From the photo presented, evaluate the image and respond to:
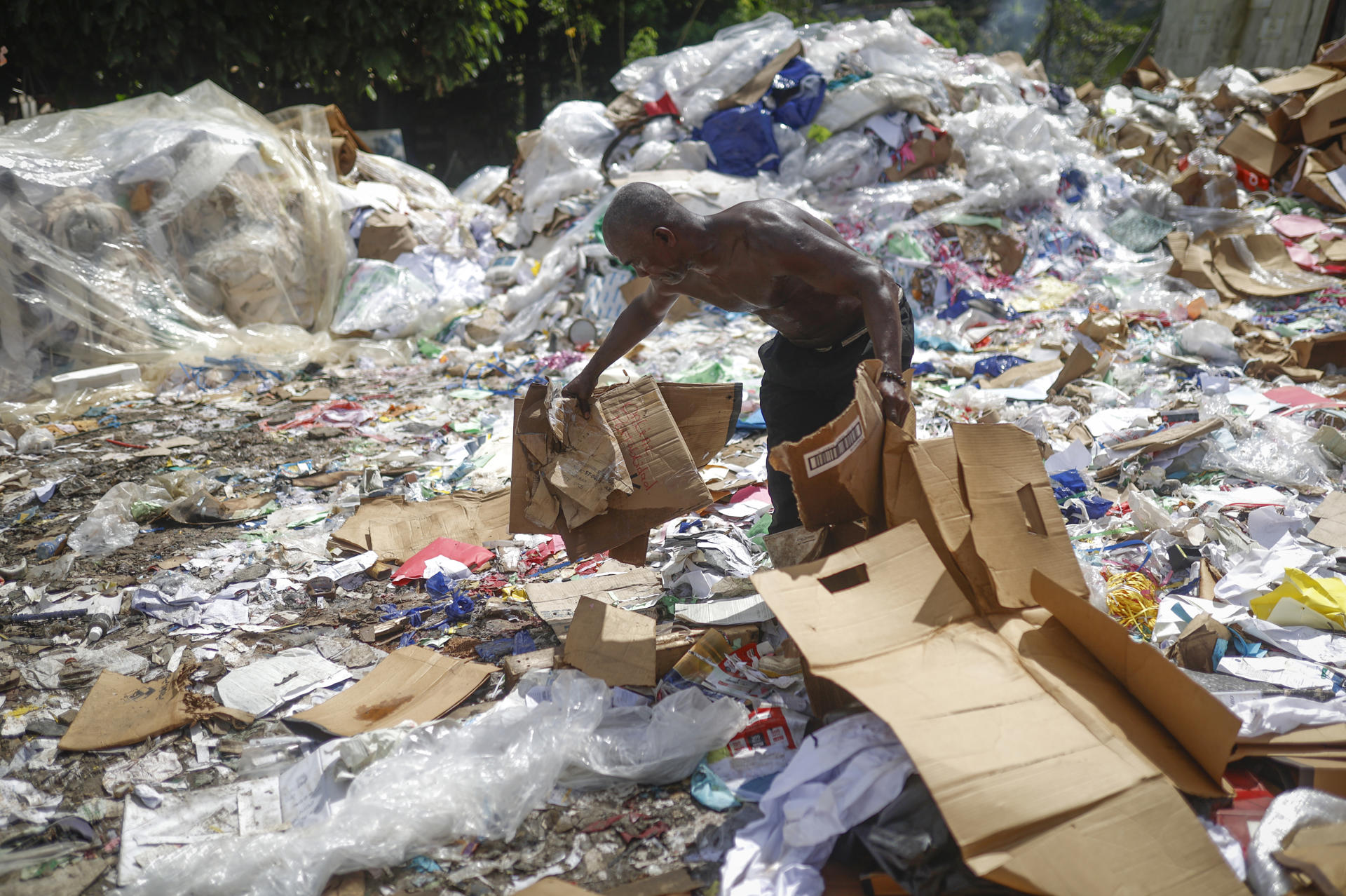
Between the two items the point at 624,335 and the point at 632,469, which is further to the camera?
the point at 624,335

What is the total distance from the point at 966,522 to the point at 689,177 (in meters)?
5.56

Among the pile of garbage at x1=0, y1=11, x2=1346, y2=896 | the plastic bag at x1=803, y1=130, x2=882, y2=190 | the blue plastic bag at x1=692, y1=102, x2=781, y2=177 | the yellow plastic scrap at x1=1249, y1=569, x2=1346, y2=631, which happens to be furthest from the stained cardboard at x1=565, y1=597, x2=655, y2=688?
the blue plastic bag at x1=692, y1=102, x2=781, y2=177

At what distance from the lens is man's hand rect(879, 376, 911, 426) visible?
2.02m

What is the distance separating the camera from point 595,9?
13516 millimetres

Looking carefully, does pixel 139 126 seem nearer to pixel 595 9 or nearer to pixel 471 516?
pixel 471 516

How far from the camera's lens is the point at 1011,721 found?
63.3 inches

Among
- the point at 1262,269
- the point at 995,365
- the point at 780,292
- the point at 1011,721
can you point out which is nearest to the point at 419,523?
the point at 780,292

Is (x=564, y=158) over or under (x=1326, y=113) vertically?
under

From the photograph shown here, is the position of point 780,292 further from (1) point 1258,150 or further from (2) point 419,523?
(1) point 1258,150

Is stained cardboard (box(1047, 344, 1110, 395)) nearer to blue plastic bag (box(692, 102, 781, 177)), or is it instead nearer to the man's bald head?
the man's bald head

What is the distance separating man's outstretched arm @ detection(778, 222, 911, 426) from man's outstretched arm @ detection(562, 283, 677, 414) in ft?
1.52

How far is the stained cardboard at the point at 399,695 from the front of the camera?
7.31 feet

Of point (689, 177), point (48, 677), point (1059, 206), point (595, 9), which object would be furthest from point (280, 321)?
point (595, 9)

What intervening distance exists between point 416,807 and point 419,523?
1.67 metres
